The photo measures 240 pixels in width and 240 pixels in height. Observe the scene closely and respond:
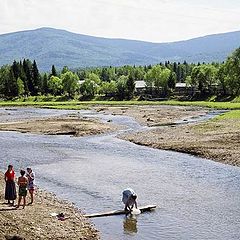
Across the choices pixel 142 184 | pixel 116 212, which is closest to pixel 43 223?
pixel 116 212

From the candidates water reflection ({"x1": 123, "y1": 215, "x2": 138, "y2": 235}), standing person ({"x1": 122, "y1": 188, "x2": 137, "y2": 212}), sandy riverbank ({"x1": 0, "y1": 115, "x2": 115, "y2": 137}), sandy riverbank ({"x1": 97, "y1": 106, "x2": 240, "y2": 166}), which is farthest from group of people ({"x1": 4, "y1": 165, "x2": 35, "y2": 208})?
sandy riverbank ({"x1": 0, "y1": 115, "x2": 115, "y2": 137})

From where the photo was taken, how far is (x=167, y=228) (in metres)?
27.3

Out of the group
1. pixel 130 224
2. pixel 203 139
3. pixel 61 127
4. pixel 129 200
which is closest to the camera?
pixel 130 224

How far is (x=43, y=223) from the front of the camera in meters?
26.1

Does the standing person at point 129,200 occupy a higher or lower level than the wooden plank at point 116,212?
higher

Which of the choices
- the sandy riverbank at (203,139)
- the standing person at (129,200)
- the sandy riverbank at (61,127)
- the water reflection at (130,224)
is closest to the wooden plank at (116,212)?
the standing person at (129,200)

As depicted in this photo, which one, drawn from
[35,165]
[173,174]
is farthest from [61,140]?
[173,174]

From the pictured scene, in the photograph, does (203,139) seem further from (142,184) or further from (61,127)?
(61,127)

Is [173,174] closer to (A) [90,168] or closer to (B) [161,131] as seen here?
(A) [90,168]

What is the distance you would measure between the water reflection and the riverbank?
1808 millimetres

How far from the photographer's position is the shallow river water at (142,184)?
27.5 m

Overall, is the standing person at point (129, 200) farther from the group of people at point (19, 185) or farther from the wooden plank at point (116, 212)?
the group of people at point (19, 185)

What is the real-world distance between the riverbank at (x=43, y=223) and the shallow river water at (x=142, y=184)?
111 centimetres

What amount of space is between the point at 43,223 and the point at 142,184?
539 inches
